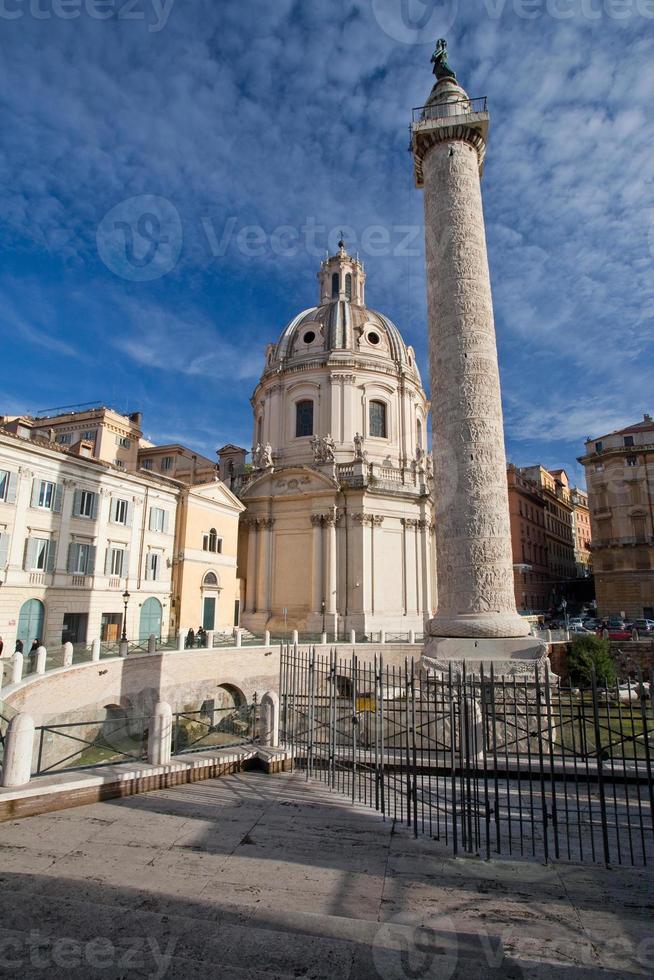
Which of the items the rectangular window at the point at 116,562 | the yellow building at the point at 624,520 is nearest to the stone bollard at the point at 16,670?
the rectangular window at the point at 116,562

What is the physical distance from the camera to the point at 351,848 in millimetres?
6516

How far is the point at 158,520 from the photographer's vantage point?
29.7 m

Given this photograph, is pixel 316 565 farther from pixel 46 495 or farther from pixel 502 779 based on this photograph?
pixel 502 779

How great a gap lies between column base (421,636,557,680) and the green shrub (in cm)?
1107

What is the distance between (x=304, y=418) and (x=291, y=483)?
20.5 ft

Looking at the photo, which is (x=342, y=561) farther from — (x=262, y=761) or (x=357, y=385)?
(x=262, y=761)

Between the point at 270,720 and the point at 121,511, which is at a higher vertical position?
the point at 121,511

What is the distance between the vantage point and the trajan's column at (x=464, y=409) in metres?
16.4

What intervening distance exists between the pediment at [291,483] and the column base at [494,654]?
19.0m

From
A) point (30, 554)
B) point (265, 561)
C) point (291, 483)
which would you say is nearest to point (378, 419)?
point (291, 483)

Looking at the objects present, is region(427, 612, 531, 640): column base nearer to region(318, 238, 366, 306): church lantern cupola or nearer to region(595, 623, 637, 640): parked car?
region(595, 623, 637, 640): parked car

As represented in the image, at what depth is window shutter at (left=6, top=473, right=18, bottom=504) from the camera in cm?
2298

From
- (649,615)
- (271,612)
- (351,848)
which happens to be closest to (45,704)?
(351,848)

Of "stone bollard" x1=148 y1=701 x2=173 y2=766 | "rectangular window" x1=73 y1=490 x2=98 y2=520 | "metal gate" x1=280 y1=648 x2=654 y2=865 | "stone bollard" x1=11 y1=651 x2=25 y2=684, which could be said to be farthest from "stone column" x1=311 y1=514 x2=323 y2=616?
"stone bollard" x1=148 y1=701 x2=173 y2=766
